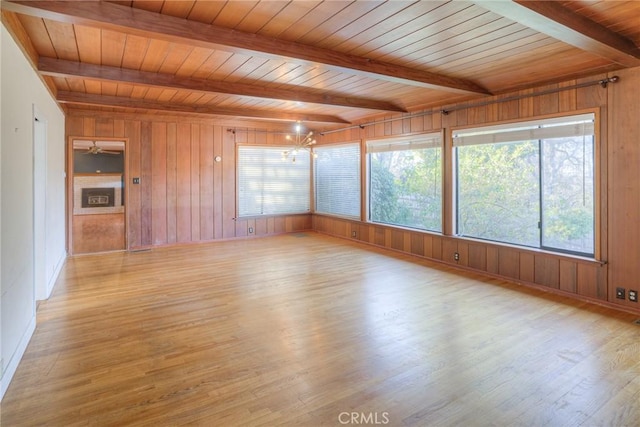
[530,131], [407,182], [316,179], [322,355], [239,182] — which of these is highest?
[530,131]

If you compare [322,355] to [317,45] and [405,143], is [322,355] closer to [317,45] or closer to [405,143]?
[317,45]

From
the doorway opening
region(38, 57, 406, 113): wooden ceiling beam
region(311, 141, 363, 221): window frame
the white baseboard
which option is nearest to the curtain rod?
region(311, 141, 363, 221): window frame

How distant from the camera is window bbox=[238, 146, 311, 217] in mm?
8008

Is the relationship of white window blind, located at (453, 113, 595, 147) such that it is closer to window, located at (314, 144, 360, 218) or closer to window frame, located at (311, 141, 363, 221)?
window frame, located at (311, 141, 363, 221)

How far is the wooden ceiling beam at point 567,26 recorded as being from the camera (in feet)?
7.76

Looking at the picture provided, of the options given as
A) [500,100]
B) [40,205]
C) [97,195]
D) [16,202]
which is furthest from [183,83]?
[500,100]

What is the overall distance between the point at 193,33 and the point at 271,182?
5.58m

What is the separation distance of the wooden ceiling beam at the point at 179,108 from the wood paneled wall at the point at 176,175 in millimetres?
1154

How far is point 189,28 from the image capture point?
2.81 m

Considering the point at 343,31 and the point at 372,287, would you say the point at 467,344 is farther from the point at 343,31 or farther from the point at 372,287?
the point at 343,31

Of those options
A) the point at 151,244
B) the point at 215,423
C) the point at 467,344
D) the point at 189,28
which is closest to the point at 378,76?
the point at 189,28

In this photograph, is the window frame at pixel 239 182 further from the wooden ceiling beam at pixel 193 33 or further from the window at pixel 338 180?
the wooden ceiling beam at pixel 193 33

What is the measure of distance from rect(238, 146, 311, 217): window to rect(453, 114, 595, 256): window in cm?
406

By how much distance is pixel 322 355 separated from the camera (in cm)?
282
